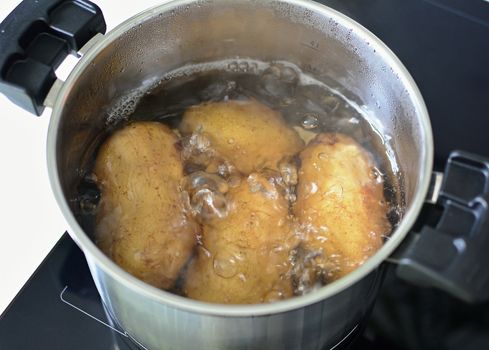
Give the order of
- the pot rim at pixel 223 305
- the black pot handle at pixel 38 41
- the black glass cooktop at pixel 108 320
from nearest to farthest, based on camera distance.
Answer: the pot rim at pixel 223 305
the black pot handle at pixel 38 41
the black glass cooktop at pixel 108 320

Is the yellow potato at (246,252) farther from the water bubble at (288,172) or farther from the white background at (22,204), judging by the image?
the white background at (22,204)

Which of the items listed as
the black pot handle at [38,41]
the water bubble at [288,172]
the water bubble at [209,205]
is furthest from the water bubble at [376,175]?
the black pot handle at [38,41]

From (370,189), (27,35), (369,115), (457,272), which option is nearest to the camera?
(457,272)

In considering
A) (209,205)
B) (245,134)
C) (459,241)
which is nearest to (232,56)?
(245,134)

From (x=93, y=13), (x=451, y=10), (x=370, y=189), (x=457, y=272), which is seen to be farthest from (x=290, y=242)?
(x=451, y=10)

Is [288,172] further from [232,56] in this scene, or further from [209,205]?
[232,56]

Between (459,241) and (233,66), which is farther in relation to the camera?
(233,66)

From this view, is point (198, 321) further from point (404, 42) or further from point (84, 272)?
point (404, 42)
